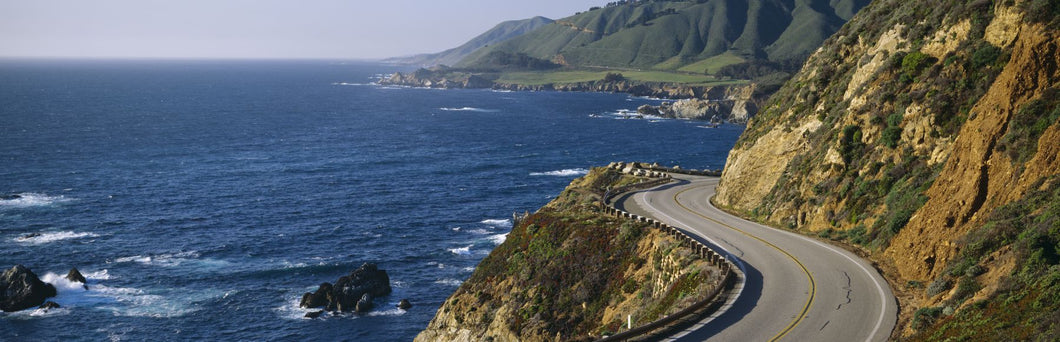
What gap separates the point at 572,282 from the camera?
142 feet

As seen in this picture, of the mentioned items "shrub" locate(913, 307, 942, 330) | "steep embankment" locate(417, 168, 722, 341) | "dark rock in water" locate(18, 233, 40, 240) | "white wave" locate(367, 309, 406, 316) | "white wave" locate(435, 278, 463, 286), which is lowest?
"white wave" locate(367, 309, 406, 316)

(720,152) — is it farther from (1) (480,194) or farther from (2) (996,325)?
(2) (996,325)

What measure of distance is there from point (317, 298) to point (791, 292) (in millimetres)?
40285

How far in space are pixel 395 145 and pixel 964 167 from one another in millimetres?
121423

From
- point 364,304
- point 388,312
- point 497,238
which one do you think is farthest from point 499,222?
point 364,304

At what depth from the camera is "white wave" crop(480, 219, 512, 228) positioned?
85.0m

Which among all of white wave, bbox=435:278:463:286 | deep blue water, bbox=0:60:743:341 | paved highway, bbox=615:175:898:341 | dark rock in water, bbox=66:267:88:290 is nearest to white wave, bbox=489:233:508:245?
deep blue water, bbox=0:60:743:341

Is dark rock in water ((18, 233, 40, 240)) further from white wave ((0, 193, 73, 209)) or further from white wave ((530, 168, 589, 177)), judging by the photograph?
white wave ((530, 168, 589, 177))

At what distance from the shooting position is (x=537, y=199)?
97.7 m

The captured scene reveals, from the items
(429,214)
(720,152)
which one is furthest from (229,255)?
(720,152)

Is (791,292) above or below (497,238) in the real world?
above

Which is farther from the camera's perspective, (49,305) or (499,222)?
(499,222)

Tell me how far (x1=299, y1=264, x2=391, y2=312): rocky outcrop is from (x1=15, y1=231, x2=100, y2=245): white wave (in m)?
32.1

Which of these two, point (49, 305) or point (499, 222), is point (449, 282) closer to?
point (499, 222)
